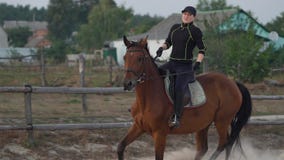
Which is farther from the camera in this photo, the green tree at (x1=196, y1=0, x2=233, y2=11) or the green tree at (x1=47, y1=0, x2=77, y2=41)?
the green tree at (x1=47, y1=0, x2=77, y2=41)

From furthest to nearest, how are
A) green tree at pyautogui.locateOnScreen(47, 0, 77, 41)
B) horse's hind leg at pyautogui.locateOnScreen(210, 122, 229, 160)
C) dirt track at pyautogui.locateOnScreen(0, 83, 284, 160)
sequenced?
green tree at pyautogui.locateOnScreen(47, 0, 77, 41) → dirt track at pyautogui.locateOnScreen(0, 83, 284, 160) → horse's hind leg at pyautogui.locateOnScreen(210, 122, 229, 160)

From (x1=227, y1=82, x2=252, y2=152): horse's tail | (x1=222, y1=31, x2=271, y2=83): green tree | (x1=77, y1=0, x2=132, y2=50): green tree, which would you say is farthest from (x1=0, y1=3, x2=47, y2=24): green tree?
(x1=227, y1=82, x2=252, y2=152): horse's tail

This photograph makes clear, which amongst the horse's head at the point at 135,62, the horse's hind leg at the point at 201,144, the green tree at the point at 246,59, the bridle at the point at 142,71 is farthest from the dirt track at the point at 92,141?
the green tree at the point at 246,59

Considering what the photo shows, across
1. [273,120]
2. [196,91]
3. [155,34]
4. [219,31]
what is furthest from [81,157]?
[155,34]

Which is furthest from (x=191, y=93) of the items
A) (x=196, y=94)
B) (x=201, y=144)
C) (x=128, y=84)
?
(x=128, y=84)

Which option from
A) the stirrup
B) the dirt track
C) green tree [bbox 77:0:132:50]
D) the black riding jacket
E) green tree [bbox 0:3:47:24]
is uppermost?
green tree [bbox 0:3:47:24]

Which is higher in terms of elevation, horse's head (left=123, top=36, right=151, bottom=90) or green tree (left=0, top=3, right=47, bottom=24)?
green tree (left=0, top=3, right=47, bottom=24)

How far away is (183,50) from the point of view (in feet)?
24.9

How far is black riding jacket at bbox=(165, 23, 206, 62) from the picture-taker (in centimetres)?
754

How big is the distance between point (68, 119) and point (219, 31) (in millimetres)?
15122

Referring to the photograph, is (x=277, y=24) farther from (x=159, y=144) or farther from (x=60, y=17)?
(x=159, y=144)

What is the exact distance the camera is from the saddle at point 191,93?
24.5 ft

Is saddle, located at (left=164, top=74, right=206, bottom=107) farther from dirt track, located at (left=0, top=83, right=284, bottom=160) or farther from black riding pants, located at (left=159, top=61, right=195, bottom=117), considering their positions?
dirt track, located at (left=0, top=83, right=284, bottom=160)

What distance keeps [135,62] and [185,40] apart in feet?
3.39
